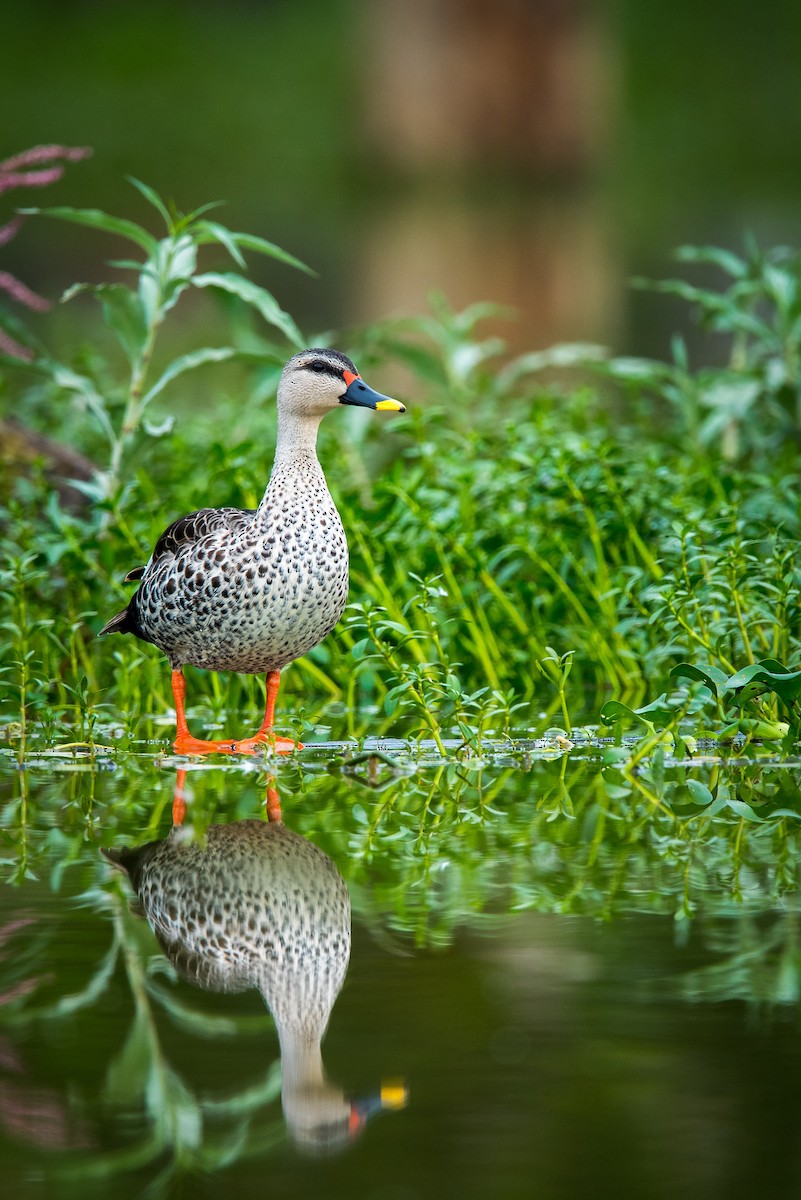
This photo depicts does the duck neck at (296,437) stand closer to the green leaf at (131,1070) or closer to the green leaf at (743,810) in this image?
the green leaf at (743,810)

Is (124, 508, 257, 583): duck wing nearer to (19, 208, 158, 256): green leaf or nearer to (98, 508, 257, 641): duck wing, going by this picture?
(98, 508, 257, 641): duck wing

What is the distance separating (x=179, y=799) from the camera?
493 centimetres

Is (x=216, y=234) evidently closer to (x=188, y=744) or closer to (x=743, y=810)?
(x=188, y=744)

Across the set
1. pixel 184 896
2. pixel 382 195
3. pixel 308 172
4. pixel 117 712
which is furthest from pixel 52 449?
pixel 308 172

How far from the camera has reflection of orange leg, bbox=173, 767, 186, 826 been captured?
15.6 feet

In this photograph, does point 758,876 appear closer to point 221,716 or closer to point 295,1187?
point 295,1187

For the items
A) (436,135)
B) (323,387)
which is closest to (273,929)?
(323,387)

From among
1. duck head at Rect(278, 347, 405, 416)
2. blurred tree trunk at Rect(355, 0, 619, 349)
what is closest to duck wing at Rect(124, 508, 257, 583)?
duck head at Rect(278, 347, 405, 416)

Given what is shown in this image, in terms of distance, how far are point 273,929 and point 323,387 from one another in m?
1.99

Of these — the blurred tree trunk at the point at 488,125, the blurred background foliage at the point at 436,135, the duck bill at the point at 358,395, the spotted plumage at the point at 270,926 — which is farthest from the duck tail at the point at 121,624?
the blurred tree trunk at the point at 488,125

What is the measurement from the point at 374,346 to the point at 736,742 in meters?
3.52

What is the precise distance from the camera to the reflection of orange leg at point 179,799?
4.77 m

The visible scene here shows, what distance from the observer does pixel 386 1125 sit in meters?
2.94

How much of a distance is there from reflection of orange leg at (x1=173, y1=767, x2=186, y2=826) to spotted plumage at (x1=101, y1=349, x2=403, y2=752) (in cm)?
22
